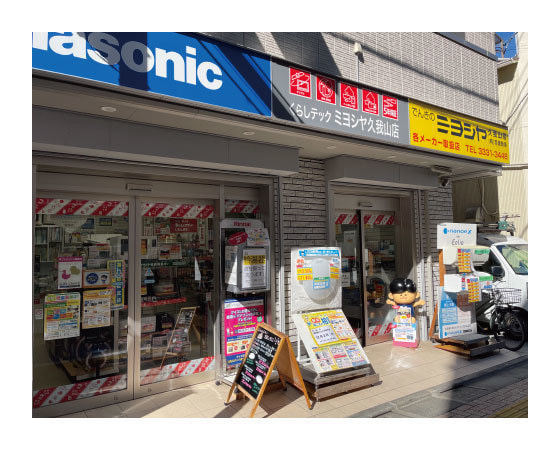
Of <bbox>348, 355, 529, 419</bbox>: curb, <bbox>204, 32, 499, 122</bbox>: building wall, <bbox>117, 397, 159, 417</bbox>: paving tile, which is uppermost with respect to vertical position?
<bbox>204, 32, 499, 122</bbox>: building wall

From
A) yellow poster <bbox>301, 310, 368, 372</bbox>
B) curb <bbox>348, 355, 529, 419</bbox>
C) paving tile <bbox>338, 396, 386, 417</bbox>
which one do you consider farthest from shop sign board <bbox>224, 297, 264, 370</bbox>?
curb <bbox>348, 355, 529, 419</bbox>

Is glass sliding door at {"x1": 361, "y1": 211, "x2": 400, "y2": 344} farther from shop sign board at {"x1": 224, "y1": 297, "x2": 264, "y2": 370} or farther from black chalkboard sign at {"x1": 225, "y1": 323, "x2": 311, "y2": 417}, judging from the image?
black chalkboard sign at {"x1": 225, "y1": 323, "x2": 311, "y2": 417}

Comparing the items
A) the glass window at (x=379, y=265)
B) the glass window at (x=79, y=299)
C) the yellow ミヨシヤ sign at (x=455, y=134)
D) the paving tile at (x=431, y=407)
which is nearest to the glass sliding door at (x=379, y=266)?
the glass window at (x=379, y=265)

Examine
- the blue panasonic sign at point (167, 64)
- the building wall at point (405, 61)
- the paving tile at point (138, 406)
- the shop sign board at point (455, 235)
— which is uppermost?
A: the building wall at point (405, 61)

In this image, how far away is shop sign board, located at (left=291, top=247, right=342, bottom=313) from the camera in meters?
5.50

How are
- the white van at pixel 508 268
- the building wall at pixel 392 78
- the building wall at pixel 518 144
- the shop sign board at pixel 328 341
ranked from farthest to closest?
1. the building wall at pixel 518 144
2. the white van at pixel 508 268
3. the building wall at pixel 392 78
4. the shop sign board at pixel 328 341

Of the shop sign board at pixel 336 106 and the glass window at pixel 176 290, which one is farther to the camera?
the glass window at pixel 176 290

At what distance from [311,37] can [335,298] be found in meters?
3.90

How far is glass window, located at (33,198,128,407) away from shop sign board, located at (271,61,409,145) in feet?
8.02

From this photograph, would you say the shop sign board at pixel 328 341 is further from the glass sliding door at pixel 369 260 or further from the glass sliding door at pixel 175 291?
the glass sliding door at pixel 369 260

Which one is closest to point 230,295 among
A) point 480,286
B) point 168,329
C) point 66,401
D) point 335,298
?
point 168,329

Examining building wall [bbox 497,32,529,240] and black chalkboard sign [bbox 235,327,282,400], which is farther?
building wall [bbox 497,32,529,240]

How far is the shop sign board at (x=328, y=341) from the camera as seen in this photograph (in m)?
5.12

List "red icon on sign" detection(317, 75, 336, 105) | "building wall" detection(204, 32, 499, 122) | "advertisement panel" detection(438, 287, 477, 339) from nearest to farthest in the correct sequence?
"red icon on sign" detection(317, 75, 336, 105) → "building wall" detection(204, 32, 499, 122) → "advertisement panel" detection(438, 287, 477, 339)
